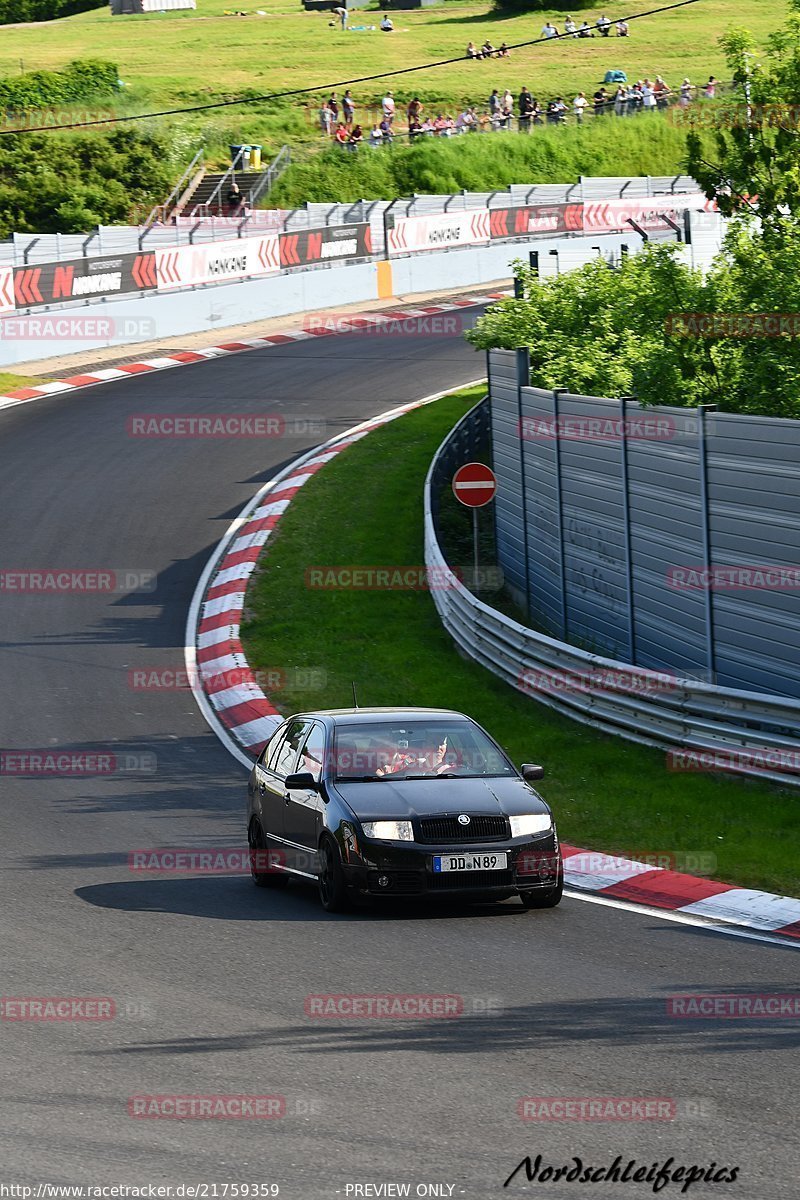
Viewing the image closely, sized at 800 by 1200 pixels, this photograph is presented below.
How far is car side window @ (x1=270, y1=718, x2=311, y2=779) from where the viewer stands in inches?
495

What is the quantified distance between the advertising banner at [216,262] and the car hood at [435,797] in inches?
1180

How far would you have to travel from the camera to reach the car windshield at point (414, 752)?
11.8m

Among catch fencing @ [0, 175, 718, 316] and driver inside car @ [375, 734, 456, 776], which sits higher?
catch fencing @ [0, 175, 718, 316]

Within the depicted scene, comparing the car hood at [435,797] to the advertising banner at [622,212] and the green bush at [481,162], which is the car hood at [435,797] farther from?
the green bush at [481,162]

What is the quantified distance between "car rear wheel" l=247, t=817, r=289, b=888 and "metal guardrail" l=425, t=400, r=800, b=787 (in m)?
4.06

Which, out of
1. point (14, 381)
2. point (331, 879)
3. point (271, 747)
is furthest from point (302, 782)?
point (14, 381)

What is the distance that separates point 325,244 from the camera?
45.1 m

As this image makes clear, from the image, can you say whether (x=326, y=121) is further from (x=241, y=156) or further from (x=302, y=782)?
(x=302, y=782)

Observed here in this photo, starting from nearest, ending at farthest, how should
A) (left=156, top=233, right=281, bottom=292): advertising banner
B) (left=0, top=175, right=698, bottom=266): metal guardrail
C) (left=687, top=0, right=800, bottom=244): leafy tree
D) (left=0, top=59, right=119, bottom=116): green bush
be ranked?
(left=687, top=0, right=800, bottom=244): leafy tree < (left=156, top=233, right=281, bottom=292): advertising banner < (left=0, top=175, right=698, bottom=266): metal guardrail < (left=0, top=59, right=119, bottom=116): green bush

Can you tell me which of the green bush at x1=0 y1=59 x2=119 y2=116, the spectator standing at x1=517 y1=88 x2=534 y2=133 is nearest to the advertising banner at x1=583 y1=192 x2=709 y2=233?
the spectator standing at x1=517 y1=88 x2=534 y2=133

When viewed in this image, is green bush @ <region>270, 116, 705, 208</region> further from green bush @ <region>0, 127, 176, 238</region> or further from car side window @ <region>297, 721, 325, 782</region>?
car side window @ <region>297, 721, 325, 782</region>

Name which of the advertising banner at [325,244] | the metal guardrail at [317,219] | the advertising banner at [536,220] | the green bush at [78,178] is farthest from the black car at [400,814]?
the green bush at [78,178]

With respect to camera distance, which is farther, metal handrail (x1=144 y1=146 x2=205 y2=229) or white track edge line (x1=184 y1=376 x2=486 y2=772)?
metal handrail (x1=144 y1=146 x2=205 y2=229)

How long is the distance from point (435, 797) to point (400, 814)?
32 centimetres
